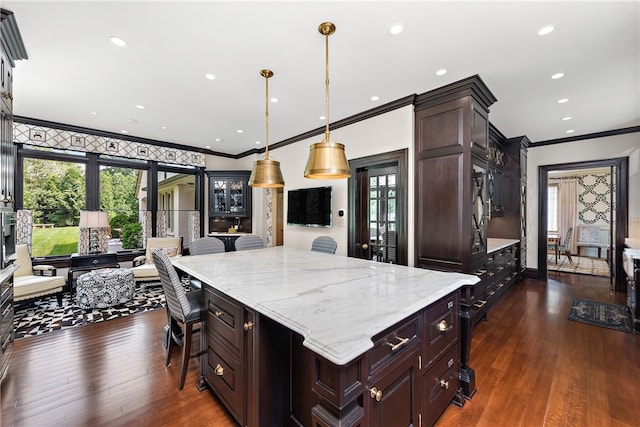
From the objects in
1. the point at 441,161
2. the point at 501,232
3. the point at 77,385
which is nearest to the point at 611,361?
the point at 441,161

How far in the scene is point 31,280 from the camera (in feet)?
11.8

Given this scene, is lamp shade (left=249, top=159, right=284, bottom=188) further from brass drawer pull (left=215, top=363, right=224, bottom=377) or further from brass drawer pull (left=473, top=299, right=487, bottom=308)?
brass drawer pull (left=473, top=299, right=487, bottom=308)

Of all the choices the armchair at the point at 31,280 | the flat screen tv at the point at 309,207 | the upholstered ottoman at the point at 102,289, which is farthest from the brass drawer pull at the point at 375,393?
the armchair at the point at 31,280

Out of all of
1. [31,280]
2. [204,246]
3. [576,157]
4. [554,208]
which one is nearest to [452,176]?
[204,246]

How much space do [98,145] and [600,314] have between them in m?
8.43

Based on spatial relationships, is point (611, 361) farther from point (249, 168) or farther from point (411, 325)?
point (249, 168)

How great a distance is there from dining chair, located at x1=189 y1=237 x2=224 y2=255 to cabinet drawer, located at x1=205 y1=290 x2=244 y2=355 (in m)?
1.61

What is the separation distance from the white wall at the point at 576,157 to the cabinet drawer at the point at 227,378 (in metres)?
6.36

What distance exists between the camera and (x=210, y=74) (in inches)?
116

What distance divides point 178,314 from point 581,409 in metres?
3.07

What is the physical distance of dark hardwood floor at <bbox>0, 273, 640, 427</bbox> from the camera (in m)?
1.85

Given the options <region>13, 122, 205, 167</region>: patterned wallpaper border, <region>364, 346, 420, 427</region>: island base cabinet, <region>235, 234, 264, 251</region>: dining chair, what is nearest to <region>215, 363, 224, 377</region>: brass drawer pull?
<region>364, 346, 420, 427</region>: island base cabinet

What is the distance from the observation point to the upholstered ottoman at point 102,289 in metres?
3.71

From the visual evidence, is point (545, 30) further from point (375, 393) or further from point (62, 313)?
point (62, 313)
